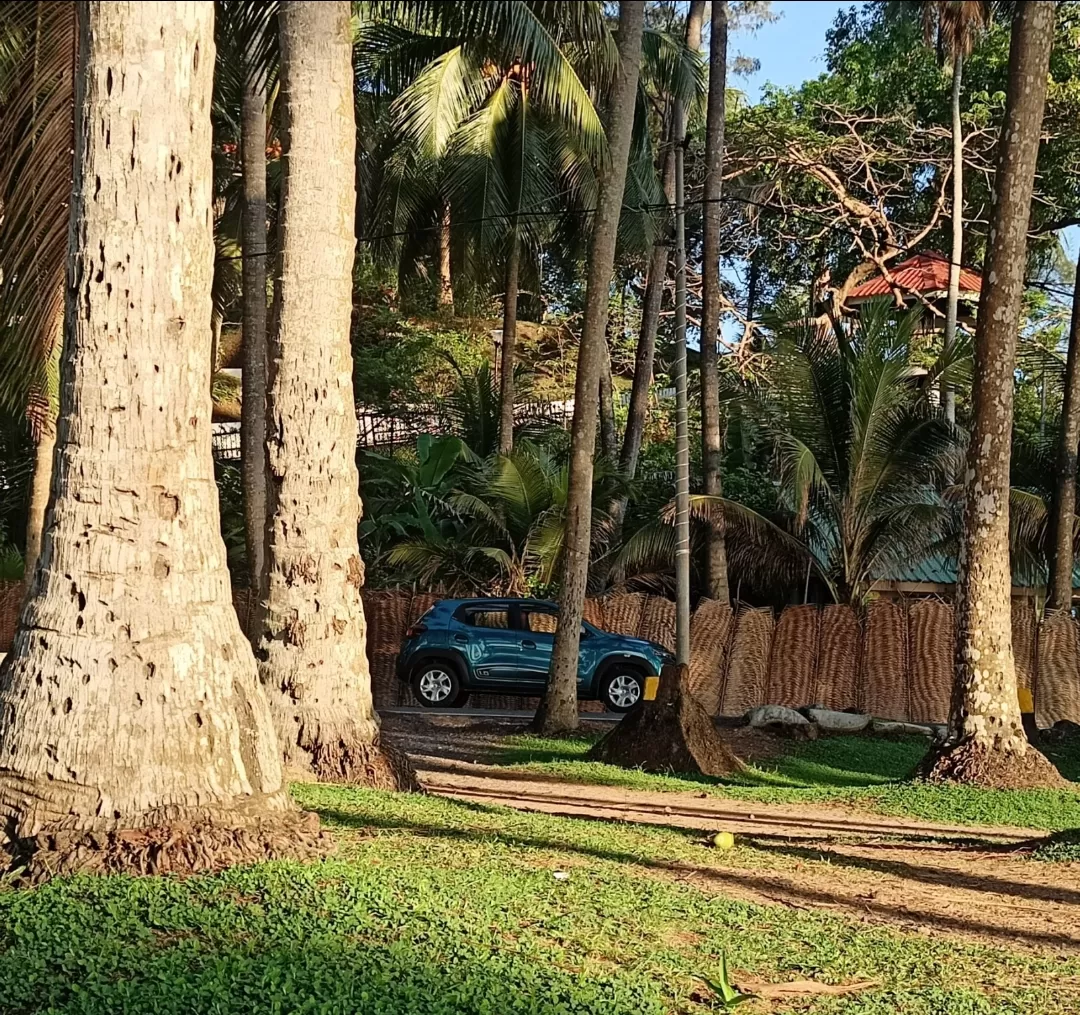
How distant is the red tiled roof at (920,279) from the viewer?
32.3 meters

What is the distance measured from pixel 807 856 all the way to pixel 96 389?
520 centimetres

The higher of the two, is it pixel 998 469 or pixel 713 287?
pixel 713 287

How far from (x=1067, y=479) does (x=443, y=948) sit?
1704 cm

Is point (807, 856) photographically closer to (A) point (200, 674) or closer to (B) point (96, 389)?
(A) point (200, 674)

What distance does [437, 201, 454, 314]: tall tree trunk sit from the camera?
28172 millimetres

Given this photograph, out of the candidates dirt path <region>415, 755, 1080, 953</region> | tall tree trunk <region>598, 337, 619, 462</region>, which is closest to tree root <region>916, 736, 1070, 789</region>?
dirt path <region>415, 755, 1080, 953</region>

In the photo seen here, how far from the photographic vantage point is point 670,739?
13516 millimetres

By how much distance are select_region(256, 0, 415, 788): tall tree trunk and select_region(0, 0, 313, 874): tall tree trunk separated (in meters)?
3.30

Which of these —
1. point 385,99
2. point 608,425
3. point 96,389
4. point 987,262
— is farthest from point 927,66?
point 96,389

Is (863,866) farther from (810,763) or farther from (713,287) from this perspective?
(713,287)

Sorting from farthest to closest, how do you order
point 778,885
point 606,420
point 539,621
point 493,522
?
point 606,420
point 493,522
point 539,621
point 778,885

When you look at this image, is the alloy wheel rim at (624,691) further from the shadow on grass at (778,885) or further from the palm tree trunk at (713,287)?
the shadow on grass at (778,885)

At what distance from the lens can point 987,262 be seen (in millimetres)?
12336

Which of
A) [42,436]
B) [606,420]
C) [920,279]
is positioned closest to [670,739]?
[42,436]
